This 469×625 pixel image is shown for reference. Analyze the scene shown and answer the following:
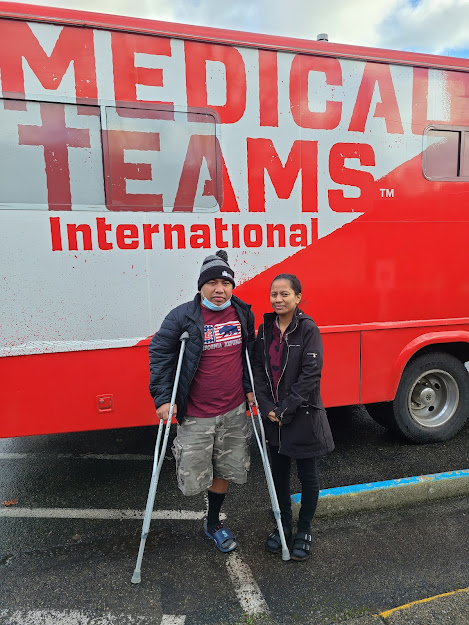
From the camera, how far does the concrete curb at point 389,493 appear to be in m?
3.27

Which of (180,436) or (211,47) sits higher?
(211,47)

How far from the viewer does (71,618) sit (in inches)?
94.9

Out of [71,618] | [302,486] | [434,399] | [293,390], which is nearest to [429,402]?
[434,399]

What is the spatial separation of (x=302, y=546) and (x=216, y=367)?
4.23ft

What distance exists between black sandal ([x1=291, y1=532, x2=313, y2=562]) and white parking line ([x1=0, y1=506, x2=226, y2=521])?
0.70 meters

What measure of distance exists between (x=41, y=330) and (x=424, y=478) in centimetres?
318

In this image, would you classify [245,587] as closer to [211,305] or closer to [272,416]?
[272,416]

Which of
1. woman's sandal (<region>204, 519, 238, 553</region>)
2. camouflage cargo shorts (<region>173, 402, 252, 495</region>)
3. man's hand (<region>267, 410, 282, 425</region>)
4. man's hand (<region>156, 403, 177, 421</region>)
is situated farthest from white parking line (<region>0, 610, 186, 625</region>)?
man's hand (<region>267, 410, 282, 425</region>)

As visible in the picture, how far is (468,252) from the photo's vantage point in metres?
4.09

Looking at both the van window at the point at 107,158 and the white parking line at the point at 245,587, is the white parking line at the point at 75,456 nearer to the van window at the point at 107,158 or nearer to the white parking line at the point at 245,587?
the white parking line at the point at 245,587

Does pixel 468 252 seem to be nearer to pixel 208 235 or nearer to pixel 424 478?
pixel 424 478

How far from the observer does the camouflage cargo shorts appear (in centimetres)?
273

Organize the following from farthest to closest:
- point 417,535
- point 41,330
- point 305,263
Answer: point 305,263, point 41,330, point 417,535

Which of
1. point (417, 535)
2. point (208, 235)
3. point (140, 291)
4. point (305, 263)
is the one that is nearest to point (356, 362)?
point (305, 263)
